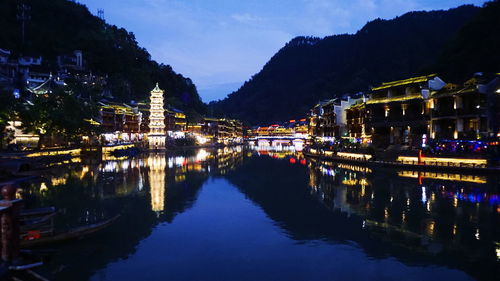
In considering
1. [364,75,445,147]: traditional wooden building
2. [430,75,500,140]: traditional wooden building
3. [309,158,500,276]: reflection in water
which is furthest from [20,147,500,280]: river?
[364,75,445,147]: traditional wooden building

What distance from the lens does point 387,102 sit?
65.9 m

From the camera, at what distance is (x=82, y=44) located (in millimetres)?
120562

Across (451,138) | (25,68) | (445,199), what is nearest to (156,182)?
(445,199)

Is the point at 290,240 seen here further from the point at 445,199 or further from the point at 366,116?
the point at 366,116

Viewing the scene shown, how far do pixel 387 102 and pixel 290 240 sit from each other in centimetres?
5319

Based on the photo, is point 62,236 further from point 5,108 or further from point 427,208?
point 5,108

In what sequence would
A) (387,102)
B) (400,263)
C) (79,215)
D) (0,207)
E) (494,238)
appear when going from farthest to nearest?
(387,102)
(79,215)
(494,238)
(400,263)
(0,207)

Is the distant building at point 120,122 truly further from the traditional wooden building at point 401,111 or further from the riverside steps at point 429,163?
the riverside steps at point 429,163

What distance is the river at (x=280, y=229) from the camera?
14961 mm

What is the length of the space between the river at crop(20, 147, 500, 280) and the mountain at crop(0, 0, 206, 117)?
278ft

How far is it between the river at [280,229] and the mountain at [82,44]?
8463cm

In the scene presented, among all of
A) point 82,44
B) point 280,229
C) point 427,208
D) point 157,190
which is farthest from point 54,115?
point 82,44

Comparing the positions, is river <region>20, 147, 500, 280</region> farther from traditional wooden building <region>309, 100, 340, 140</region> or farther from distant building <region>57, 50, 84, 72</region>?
distant building <region>57, 50, 84, 72</region>

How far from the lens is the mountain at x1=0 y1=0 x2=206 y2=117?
105375 mm
